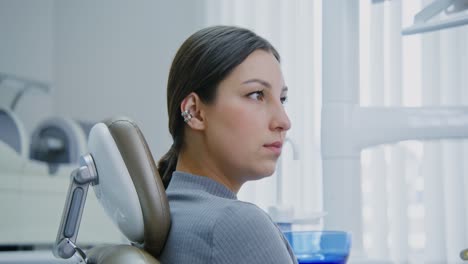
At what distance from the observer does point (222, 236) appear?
0.75 m

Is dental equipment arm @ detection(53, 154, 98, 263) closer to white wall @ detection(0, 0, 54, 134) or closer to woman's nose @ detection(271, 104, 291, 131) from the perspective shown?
woman's nose @ detection(271, 104, 291, 131)

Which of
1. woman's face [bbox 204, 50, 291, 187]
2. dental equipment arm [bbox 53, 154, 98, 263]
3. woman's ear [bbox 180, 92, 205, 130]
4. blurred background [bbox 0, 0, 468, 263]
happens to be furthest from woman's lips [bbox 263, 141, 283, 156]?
blurred background [bbox 0, 0, 468, 263]

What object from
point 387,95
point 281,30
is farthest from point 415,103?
point 281,30

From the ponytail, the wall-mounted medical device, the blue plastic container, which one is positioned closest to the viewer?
the ponytail

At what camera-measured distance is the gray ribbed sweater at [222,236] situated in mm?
748

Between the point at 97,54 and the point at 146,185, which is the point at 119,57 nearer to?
the point at 97,54

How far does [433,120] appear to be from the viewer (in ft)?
4.57

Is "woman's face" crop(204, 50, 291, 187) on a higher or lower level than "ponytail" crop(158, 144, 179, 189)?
higher

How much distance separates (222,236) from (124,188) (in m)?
0.15

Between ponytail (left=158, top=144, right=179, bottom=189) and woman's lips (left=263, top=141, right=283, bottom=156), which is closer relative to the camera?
woman's lips (left=263, top=141, right=283, bottom=156)

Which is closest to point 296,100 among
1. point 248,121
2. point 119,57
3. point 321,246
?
point 119,57

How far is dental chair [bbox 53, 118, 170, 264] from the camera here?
80 cm

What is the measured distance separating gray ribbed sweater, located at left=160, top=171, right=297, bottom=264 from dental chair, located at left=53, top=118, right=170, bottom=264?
0.10ft

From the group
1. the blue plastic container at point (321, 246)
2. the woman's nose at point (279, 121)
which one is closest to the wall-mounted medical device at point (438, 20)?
the blue plastic container at point (321, 246)
